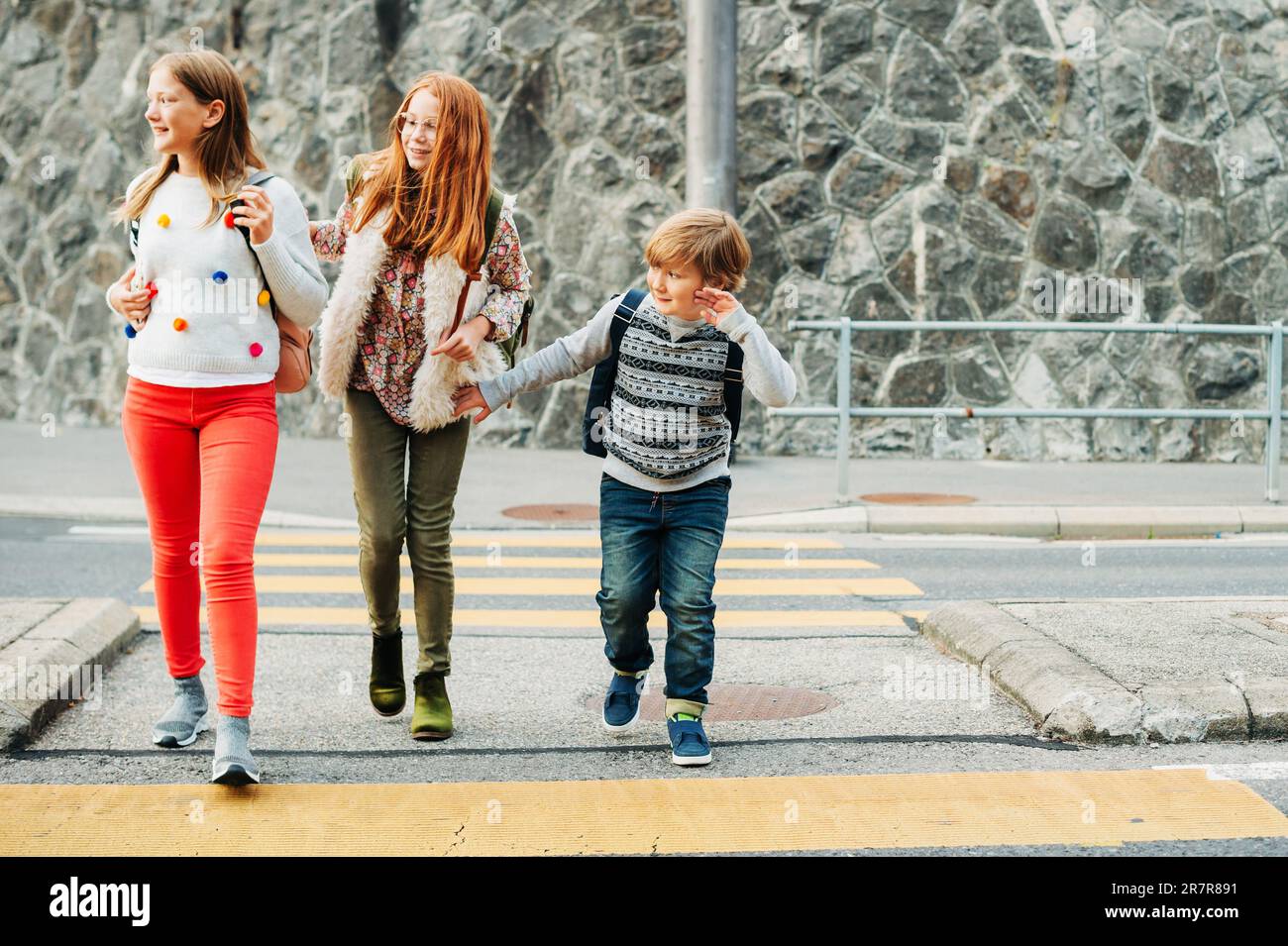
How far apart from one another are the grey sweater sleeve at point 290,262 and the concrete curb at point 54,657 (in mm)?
1476

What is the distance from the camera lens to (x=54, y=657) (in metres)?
5.24

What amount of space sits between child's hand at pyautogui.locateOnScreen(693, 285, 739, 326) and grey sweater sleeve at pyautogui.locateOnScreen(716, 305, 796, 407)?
14 mm

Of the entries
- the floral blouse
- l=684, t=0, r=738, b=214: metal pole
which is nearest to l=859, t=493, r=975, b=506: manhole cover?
l=684, t=0, r=738, b=214: metal pole

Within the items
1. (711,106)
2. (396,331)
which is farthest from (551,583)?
(711,106)

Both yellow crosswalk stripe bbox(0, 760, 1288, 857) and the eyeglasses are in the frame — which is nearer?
yellow crosswalk stripe bbox(0, 760, 1288, 857)

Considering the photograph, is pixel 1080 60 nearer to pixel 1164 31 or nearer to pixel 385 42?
pixel 1164 31

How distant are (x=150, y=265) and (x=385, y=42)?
9.60m

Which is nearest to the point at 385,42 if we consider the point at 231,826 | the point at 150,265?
the point at 150,265

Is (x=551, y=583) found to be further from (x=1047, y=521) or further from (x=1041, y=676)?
(x=1047, y=521)

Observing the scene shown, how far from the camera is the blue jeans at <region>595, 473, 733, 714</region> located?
14.7 feet

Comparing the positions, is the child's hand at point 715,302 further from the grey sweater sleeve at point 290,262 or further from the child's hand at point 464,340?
the grey sweater sleeve at point 290,262

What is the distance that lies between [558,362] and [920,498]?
20.3 feet

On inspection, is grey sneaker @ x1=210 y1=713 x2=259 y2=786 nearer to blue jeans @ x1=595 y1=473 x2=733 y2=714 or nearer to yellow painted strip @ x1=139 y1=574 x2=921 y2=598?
blue jeans @ x1=595 y1=473 x2=733 y2=714

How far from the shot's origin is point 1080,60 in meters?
12.7
